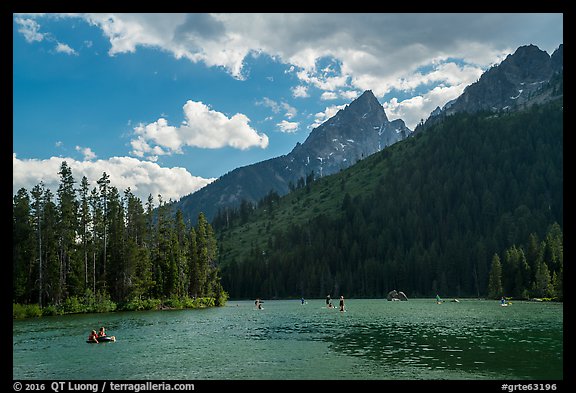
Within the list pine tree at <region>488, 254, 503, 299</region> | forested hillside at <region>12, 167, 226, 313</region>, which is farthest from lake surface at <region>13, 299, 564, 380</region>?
pine tree at <region>488, 254, 503, 299</region>

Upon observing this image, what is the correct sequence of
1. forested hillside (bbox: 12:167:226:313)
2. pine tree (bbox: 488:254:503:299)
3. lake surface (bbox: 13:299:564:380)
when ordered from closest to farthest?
lake surface (bbox: 13:299:564:380) < forested hillside (bbox: 12:167:226:313) < pine tree (bbox: 488:254:503:299)

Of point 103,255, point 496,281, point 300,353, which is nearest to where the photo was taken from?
point 300,353

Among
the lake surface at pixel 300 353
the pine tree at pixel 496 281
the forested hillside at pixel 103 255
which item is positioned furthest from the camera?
the pine tree at pixel 496 281

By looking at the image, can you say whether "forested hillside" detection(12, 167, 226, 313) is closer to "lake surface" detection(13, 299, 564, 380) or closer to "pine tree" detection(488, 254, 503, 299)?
"lake surface" detection(13, 299, 564, 380)

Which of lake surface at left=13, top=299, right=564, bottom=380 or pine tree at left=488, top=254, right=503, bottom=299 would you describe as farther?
pine tree at left=488, top=254, right=503, bottom=299

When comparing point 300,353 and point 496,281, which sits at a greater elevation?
point 300,353

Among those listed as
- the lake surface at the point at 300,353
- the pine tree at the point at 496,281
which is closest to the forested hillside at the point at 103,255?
the lake surface at the point at 300,353

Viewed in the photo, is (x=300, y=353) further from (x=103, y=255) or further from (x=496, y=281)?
(x=496, y=281)

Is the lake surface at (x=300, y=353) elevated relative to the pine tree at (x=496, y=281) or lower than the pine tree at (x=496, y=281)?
elevated

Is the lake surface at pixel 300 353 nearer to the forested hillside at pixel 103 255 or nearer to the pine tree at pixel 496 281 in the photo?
the forested hillside at pixel 103 255

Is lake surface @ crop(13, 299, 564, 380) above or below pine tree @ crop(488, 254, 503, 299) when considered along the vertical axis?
above

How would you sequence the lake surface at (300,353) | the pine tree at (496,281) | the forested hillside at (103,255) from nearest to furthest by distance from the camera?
the lake surface at (300,353), the forested hillside at (103,255), the pine tree at (496,281)

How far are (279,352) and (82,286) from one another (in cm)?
8982

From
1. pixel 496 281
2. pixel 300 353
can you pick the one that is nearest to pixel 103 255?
pixel 300 353
